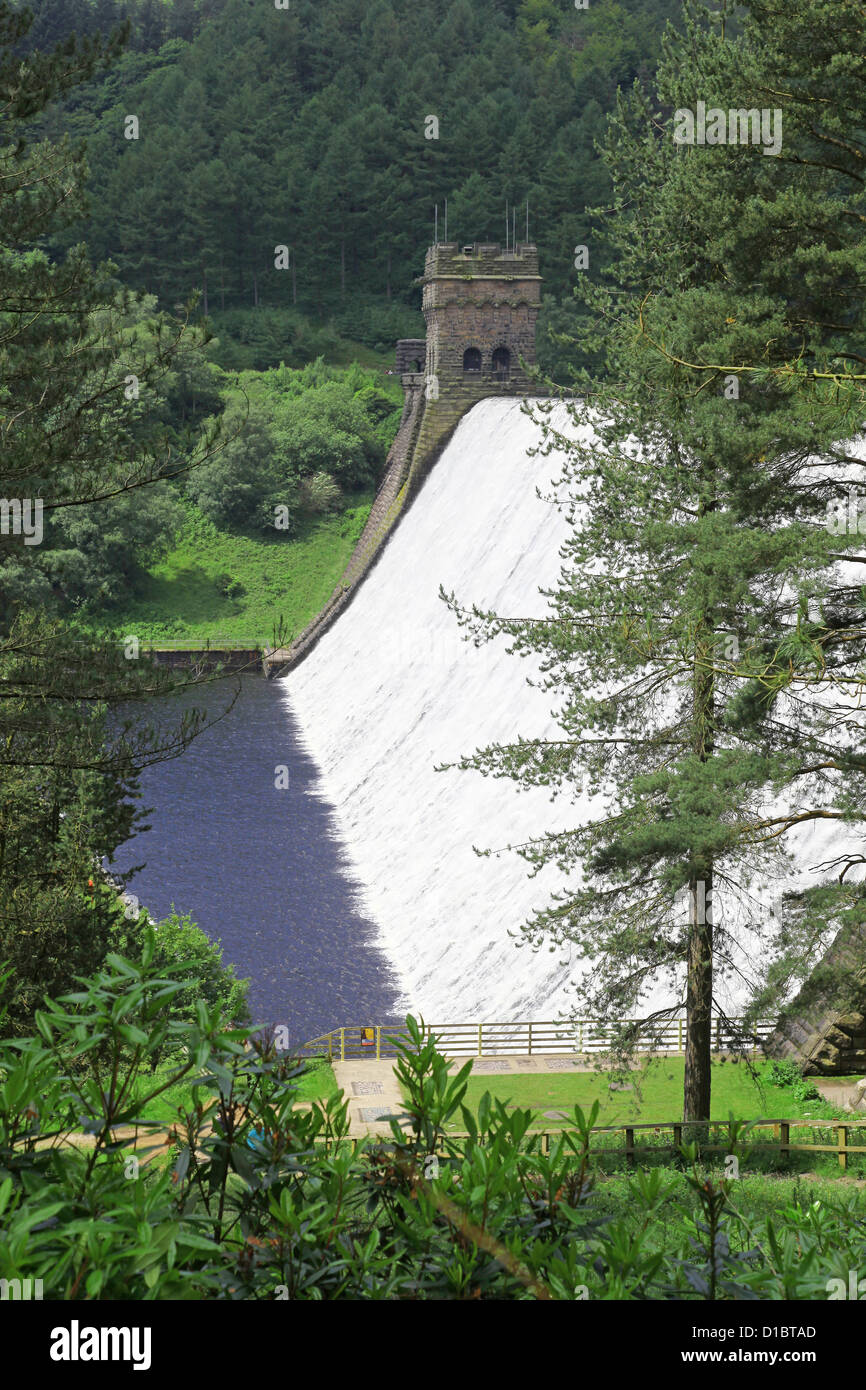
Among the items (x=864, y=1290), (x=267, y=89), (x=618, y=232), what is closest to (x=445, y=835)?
(x=618, y=232)

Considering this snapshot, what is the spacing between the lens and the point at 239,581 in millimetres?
62469

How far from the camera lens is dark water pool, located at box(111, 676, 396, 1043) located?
2439 centimetres

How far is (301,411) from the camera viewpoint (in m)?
67.9

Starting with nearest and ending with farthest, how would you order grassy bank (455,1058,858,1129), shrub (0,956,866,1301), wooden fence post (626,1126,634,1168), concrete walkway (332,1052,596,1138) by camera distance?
shrub (0,956,866,1301)
wooden fence post (626,1126,634,1168)
grassy bank (455,1058,858,1129)
concrete walkway (332,1052,596,1138)

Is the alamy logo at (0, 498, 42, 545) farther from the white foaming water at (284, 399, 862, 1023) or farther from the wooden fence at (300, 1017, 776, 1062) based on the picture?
the white foaming water at (284, 399, 862, 1023)

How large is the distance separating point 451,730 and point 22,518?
1962 cm

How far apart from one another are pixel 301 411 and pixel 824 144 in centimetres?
5640

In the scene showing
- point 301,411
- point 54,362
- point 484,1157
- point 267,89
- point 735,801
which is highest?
point 267,89

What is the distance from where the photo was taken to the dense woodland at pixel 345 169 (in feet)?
263

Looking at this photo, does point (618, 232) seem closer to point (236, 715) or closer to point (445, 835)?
point (445, 835)

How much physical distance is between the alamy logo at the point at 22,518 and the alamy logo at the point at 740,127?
7.04 meters
